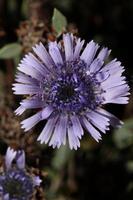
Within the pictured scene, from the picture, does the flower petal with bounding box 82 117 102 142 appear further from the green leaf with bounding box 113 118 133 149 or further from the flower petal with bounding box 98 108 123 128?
the green leaf with bounding box 113 118 133 149

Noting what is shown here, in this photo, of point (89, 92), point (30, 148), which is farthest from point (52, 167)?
point (89, 92)

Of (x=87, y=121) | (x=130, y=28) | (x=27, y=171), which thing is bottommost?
(x=27, y=171)

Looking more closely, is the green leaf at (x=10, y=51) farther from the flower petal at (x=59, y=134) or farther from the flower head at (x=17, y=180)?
the flower petal at (x=59, y=134)

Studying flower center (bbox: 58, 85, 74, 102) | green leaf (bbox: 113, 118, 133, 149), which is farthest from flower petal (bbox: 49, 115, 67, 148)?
green leaf (bbox: 113, 118, 133, 149)

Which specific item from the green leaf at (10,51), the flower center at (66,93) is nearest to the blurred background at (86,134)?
the green leaf at (10,51)

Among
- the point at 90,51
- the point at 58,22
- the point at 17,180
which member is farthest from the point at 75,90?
the point at 17,180

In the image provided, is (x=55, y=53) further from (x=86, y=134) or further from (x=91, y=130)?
(x=86, y=134)

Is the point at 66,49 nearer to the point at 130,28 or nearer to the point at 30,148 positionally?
the point at 30,148
